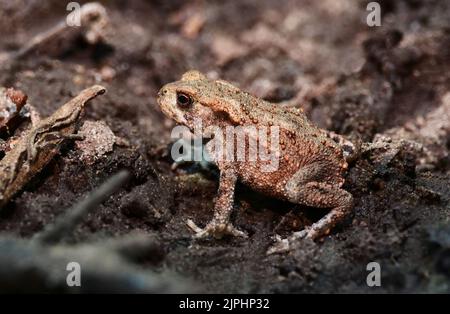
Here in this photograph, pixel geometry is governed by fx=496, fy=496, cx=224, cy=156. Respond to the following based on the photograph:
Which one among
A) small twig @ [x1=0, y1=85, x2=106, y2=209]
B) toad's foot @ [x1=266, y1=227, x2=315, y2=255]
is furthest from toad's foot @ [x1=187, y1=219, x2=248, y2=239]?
small twig @ [x1=0, y1=85, x2=106, y2=209]

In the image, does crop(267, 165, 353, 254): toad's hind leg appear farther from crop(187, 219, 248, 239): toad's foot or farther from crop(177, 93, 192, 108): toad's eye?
crop(177, 93, 192, 108): toad's eye

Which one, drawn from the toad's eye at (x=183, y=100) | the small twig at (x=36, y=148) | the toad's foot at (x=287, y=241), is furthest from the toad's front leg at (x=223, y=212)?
the small twig at (x=36, y=148)

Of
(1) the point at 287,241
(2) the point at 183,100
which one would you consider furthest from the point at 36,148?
(1) the point at 287,241
